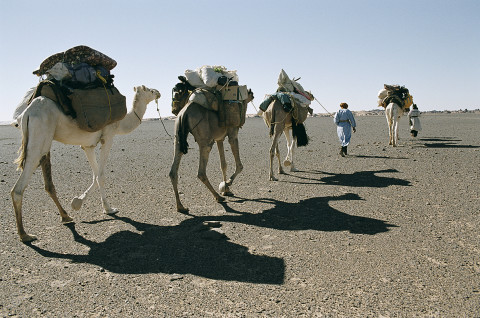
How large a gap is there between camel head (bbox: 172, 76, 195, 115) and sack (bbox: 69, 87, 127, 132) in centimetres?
123

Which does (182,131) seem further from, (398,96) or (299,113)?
(398,96)

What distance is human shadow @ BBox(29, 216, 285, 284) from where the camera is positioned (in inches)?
159

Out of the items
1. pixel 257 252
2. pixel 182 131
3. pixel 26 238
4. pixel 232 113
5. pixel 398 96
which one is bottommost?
pixel 257 252

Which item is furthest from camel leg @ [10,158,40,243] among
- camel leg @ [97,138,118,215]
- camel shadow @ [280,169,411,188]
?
camel shadow @ [280,169,411,188]

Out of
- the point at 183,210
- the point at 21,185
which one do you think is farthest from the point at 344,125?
the point at 21,185

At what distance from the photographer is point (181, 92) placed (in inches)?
280

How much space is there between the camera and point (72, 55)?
578 cm

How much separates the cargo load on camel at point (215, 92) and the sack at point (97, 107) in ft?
3.93

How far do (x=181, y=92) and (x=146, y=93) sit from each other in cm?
63

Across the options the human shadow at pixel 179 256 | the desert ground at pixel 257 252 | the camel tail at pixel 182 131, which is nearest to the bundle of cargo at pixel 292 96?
the desert ground at pixel 257 252

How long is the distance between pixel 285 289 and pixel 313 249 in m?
1.07

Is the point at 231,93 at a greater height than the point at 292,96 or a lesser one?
lesser

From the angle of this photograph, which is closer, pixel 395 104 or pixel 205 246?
pixel 205 246

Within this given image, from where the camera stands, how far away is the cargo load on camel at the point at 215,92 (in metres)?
6.77
